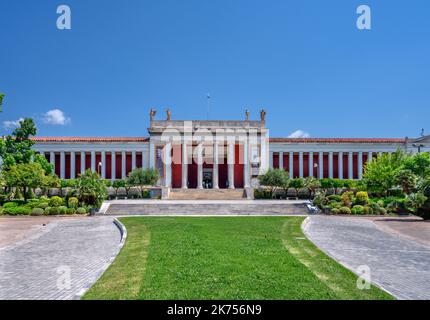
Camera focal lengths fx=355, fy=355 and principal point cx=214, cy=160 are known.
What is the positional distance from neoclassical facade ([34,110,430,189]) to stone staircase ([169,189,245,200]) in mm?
3218

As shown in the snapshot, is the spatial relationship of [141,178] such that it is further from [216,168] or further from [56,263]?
[56,263]

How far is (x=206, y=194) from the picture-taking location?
44.4 meters

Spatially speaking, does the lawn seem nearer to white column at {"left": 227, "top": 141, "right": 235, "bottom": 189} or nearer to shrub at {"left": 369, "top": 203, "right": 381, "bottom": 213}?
shrub at {"left": 369, "top": 203, "right": 381, "bottom": 213}

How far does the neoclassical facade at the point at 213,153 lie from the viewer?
50.3 m

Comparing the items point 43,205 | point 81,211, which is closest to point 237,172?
point 81,211

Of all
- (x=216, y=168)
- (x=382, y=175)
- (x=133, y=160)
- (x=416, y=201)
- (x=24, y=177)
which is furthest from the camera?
(x=133, y=160)

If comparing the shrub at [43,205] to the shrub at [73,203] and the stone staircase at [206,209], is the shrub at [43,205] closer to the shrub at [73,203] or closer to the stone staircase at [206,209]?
the shrub at [73,203]

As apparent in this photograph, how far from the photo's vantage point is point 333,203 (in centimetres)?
3120

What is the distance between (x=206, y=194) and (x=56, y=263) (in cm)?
3335

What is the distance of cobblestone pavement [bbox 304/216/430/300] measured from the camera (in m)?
8.54

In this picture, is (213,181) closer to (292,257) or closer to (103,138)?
(103,138)

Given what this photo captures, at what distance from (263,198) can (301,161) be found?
1413 cm

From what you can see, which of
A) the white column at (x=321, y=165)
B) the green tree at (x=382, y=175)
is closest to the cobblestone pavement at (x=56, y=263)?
the green tree at (x=382, y=175)
